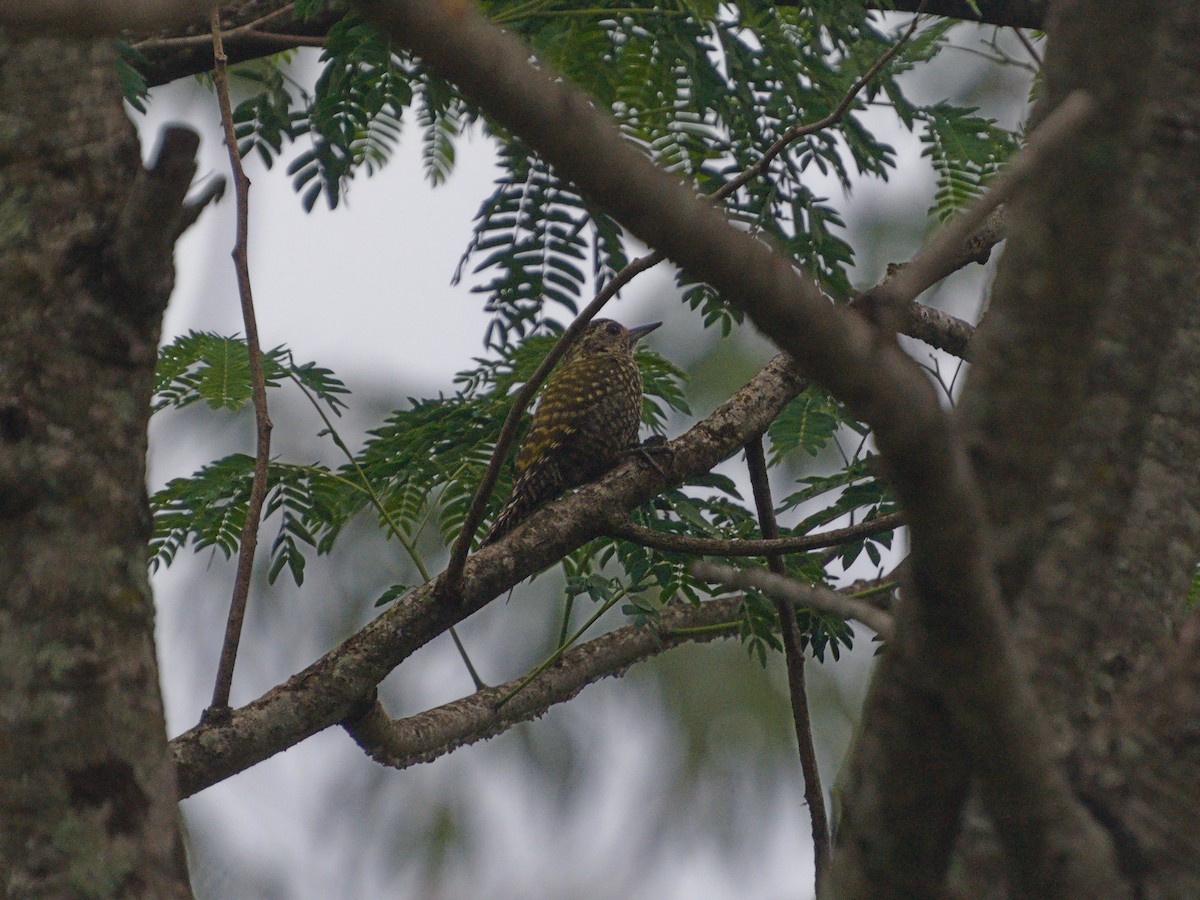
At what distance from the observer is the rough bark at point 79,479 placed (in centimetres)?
146

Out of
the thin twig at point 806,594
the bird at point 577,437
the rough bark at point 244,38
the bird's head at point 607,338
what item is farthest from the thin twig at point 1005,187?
the bird's head at point 607,338

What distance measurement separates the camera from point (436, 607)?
2.87 m

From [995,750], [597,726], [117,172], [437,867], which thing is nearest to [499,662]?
[597,726]

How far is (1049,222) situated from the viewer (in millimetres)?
1120

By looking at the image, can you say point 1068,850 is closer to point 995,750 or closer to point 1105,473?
point 995,750

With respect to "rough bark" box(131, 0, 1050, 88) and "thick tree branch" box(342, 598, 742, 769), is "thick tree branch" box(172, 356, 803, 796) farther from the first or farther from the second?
"rough bark" box(131, 0, 1050, 88)

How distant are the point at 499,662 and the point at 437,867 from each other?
2486 millimetres

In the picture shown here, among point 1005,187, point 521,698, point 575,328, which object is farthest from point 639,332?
point 1005,187

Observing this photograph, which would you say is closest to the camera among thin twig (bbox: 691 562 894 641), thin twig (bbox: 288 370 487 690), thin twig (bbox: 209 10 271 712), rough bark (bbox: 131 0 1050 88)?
thin twig (bbox: 691 562 894 641)

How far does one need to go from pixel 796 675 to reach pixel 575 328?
4.11 ft

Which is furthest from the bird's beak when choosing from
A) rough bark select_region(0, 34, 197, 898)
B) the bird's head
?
rough bark select_region(0, 34, 197, 898)

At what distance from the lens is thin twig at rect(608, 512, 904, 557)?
275 centimetres

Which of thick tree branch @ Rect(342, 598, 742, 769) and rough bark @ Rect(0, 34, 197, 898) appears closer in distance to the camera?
rough bark @ Rect(0, 34, 197, 898)

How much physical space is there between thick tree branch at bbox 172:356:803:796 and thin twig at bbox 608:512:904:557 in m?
0.24
